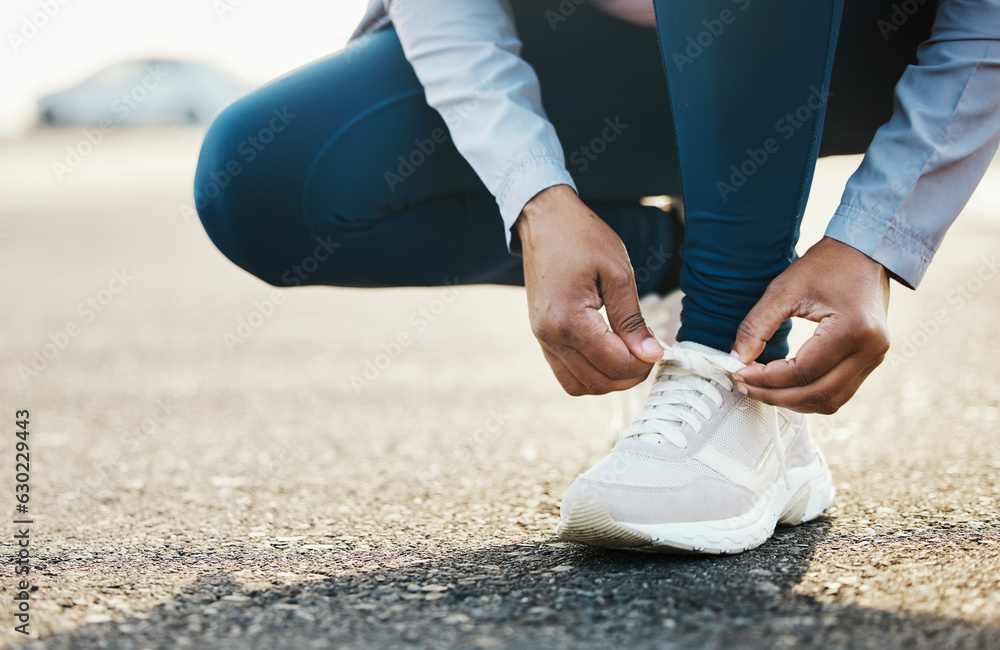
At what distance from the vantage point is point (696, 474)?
1.00m

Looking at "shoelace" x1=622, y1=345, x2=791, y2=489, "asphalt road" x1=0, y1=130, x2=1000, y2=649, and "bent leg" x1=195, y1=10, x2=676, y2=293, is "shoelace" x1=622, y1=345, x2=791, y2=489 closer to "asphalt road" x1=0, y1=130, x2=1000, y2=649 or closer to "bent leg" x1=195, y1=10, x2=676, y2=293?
"asphalt road" x1=0, y1=130, x2=1000, y2=649

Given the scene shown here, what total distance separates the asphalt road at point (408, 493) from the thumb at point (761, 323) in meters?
0.25

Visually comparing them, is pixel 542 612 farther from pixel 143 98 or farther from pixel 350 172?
pixel 143 98

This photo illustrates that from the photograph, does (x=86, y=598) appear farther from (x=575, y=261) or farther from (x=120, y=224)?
(x=120, y=224)

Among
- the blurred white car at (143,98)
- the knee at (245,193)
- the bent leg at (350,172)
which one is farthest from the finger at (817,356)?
the blurred white car at (143,98)

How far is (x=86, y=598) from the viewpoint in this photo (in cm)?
92

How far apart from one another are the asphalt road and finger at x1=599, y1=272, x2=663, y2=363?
9.7 inches

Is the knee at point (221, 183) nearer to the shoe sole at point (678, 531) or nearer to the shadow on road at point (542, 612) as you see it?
the shadow on road at point (542, 612)

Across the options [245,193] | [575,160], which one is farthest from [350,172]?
[575,160]

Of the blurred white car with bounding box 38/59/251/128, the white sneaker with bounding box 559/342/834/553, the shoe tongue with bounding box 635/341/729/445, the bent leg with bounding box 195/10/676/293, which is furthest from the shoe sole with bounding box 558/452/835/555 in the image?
the blurred white car with bounding box 38/59/251/128

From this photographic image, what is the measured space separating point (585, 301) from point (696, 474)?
25 centimetres

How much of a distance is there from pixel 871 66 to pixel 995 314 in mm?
1864

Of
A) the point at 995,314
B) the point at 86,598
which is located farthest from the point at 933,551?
the point at 995,314

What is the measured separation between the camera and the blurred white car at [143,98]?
677 inches
